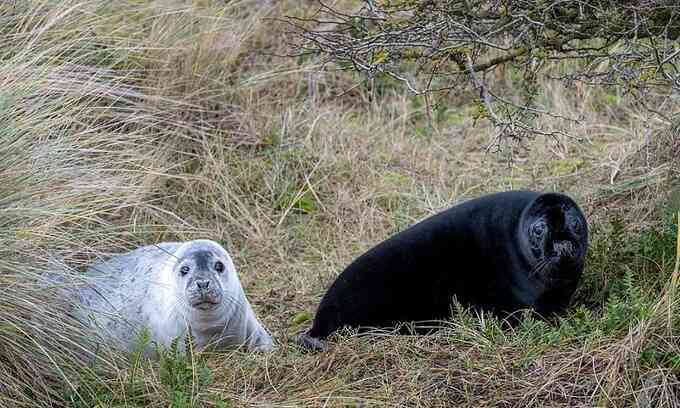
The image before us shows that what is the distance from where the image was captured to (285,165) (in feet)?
24.4

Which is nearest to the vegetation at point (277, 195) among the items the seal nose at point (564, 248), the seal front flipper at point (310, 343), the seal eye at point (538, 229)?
the seal front flipper at point (310, 343)

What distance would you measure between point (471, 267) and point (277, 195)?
→ 249 centimetres

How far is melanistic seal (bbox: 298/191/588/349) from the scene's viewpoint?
15.9 feet

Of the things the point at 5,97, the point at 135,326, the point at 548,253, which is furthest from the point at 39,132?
the point at 548,253

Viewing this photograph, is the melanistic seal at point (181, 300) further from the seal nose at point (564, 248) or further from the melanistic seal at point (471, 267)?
the seal nose at point (564, 248)

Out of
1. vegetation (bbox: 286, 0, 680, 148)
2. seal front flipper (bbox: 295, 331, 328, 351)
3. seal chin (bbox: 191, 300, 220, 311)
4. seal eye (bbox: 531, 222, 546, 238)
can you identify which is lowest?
seal front flipper (bbox: 295, 331, 328, 351)

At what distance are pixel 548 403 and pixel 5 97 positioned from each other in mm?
2782

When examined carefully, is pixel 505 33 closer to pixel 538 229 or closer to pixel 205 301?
pixel 538 229

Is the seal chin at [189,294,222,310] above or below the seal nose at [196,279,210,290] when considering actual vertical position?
below

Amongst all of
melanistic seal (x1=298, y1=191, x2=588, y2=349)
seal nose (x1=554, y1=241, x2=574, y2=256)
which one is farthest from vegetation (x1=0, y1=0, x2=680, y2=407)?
seal nose (x1=554, y1=241, x2=574, y2=256)

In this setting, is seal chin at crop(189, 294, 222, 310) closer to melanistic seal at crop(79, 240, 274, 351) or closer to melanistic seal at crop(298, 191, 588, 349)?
melanistic seal at crop(79, 240, 274, 351)

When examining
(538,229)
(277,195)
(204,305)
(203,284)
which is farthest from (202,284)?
(277,195)

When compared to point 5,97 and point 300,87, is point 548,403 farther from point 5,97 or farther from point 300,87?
point 300,87

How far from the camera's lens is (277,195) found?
23.9 ft
